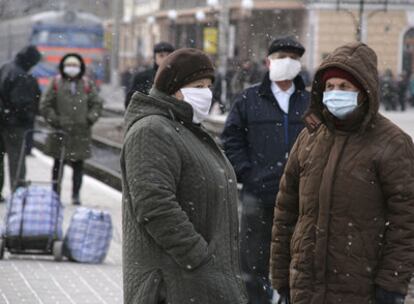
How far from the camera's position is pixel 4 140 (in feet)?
48.5

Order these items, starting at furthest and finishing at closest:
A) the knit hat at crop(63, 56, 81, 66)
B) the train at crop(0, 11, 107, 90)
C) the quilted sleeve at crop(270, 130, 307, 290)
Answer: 1. the train at crop(0, 11, 107, 90)
2. the knit hat at crop(63, 56, 81, 66)
3. the quilted sleeve at crop(270, 130, 307, 290)

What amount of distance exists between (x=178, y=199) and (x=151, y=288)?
1.11 feet

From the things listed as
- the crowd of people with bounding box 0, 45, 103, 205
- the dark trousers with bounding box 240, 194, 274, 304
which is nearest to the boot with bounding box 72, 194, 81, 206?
the crowd of people with bounding box 0, 45, 103, 205

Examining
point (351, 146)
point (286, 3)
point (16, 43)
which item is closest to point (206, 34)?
point (16, 43)

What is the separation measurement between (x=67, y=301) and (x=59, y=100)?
20.5 feet

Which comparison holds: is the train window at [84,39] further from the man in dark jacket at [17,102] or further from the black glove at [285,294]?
the black glove at [285,294]

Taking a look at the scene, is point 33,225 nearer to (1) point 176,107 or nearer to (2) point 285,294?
(2) point 285,294

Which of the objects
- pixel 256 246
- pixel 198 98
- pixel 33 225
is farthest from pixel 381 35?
pixel 198 98

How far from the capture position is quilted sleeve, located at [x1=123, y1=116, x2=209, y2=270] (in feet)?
15.5

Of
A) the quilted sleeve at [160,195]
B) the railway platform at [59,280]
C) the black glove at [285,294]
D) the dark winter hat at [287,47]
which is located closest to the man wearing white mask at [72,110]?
the railway platform at [59,280]

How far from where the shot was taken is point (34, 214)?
418 inches

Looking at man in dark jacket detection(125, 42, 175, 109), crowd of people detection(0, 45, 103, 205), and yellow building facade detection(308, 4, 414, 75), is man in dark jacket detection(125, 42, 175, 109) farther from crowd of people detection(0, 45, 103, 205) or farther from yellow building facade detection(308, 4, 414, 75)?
yellow building facade detection(308, 4, 414, 75)

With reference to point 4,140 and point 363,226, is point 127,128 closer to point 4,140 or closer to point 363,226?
point 363,226

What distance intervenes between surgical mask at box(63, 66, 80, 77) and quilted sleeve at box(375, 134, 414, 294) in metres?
9.62
